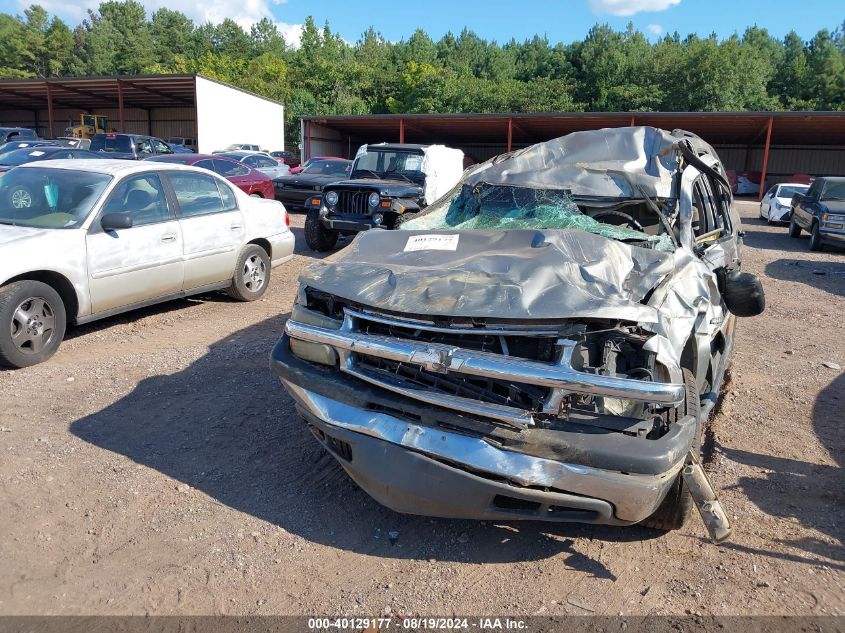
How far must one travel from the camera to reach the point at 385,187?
431 inches

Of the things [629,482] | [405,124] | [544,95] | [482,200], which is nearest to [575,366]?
[629,482]

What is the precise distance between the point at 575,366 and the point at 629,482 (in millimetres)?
516

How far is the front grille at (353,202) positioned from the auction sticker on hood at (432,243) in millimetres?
7201

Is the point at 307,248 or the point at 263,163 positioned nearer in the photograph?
the point at 307,248

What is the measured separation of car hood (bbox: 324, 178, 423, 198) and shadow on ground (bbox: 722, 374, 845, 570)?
7570mm

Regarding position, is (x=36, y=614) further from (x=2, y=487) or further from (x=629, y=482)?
Answer: (x=629, y=482)

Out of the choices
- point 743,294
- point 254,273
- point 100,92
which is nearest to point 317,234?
point 254,273

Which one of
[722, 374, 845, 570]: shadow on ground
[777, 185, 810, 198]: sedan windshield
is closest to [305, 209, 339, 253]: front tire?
[722, 374, 845, 570]: shadow on ground

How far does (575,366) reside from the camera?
9.18ft

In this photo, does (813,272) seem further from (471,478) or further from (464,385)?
(471,478)

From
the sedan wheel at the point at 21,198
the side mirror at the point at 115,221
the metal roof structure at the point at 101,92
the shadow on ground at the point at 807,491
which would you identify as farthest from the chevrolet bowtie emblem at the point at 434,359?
the metal roof structure at the point at 101,92

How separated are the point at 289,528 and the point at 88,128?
34733 millimetres

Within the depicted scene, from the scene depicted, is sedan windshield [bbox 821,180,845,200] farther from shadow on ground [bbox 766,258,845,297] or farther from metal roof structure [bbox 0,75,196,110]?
metal roof structure [bbox 0,75,196,110]

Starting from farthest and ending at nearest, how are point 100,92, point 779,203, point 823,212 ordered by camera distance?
point 100,92 → point 779,203 → point 823,212
